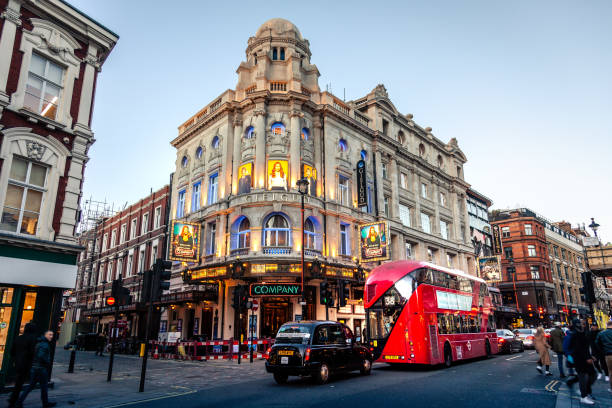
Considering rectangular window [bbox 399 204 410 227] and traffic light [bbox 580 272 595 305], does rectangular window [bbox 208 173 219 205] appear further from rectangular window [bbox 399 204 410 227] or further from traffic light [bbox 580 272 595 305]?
traffic light [bbox 580 272 595 305]

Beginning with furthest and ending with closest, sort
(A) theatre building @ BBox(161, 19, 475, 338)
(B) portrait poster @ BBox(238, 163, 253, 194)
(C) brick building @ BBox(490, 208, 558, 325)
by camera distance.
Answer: (C) brick building @ BBox(490, 208, 558, 325), (B) portrait poster @ BBox(238, 163, 253, 194), (A) theatre building @ BBox(161, 19, 475, 338)

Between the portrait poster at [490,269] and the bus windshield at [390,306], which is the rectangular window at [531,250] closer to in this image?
the portrait poster at [490,269]

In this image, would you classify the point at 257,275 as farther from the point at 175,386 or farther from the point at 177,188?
the point at 177,188

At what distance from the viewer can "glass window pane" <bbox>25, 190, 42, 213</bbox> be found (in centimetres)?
1243

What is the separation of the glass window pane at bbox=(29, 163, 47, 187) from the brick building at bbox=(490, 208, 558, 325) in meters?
→ 57.4

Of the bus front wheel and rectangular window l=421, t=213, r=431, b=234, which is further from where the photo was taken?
rectangular window l=421, t=213, r=431, b=234

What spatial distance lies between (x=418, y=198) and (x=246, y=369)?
26161 millimetres

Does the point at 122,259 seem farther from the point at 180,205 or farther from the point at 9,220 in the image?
the point at 9,220

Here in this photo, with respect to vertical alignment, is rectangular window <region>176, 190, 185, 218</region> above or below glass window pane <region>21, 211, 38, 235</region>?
above

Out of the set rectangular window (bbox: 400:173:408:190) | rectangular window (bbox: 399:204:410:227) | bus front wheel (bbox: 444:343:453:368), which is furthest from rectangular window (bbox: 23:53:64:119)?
rectangular window (bbox: 400:173:408:190)

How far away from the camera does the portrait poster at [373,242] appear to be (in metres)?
27.0

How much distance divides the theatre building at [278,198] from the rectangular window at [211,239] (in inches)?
2.8

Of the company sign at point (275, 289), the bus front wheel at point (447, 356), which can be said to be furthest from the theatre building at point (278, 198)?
the bus front wheel at point (447, 356)

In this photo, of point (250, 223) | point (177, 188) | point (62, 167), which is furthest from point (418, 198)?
point (62, 167)
